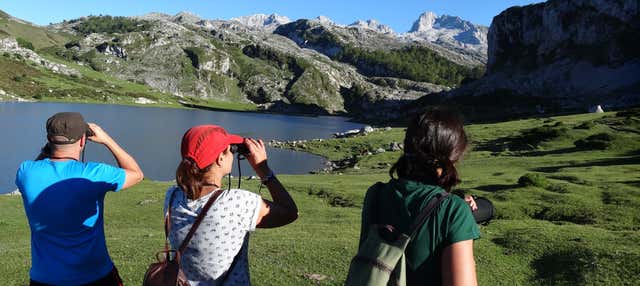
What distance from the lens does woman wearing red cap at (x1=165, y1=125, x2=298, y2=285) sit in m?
5.56

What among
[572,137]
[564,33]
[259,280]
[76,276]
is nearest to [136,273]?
[259,280]

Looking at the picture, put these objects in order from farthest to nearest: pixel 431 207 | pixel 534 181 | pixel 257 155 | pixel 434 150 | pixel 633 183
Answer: pixel 534 181, pixel 633 183, pixel 257 155, pixel 434 150, pixel 431 207

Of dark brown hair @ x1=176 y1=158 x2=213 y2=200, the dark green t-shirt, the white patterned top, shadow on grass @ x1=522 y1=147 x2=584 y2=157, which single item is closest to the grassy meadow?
shadow on grass @ x1=522 y1=147 x2=584 y2=157

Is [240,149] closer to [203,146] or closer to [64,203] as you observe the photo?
[203,146]

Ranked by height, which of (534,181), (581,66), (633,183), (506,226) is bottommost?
(506,226)

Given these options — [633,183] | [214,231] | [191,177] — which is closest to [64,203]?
[191,177]

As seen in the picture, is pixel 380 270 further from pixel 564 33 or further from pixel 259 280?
pixel 564 33

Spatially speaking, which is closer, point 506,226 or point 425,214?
point 425,214

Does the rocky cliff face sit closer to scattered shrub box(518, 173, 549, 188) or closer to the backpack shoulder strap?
scattered shrub box(518, 173, 549, 188)

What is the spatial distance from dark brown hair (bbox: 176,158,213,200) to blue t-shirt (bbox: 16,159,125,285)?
6.38ft

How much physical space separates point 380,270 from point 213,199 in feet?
7.73

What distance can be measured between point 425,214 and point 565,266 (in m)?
14.5

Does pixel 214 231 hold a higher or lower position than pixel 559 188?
higher

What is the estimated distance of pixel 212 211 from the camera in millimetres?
5555
